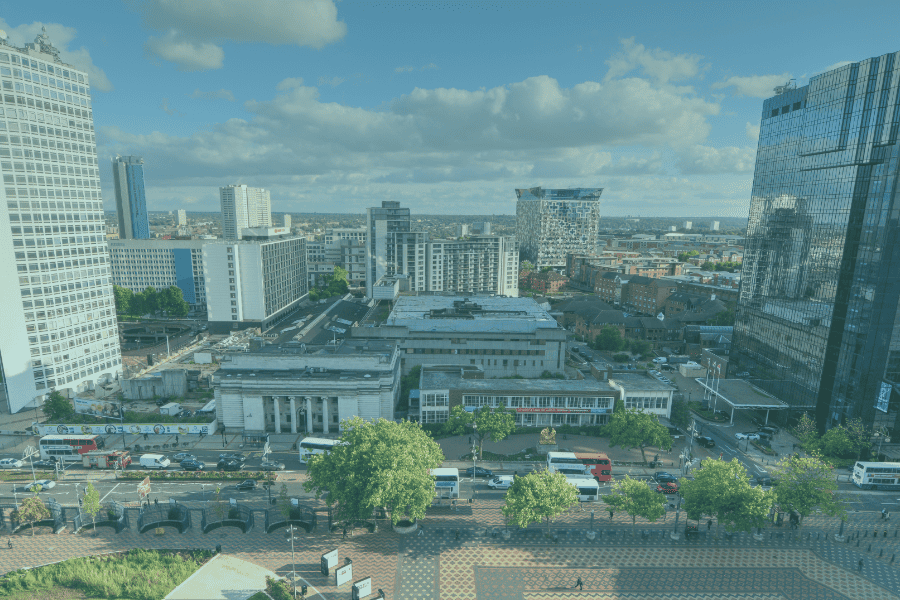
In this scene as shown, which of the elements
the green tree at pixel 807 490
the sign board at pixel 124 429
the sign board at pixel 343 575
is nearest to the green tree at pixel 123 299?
the sign board at pixel 124 429

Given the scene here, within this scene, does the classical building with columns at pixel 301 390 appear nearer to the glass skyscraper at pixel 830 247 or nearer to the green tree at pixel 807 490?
the green tree at pixel 807 490

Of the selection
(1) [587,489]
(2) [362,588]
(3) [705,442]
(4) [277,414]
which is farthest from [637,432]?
(4) [277,414]

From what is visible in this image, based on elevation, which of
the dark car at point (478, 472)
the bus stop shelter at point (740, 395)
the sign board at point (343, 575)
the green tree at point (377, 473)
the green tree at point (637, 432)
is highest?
the green tree at point (377, 473)

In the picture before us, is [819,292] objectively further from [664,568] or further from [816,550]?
[664,568]

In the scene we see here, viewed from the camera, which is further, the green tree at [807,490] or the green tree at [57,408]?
the green tree at [57,408]

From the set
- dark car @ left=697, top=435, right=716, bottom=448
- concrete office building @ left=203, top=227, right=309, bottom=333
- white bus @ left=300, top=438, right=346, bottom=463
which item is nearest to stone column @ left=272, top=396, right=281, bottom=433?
white bus @ left=300, top=438, right=346, bottom=463

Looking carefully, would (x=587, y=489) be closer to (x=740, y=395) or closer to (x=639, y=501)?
(x=639, y=501)
